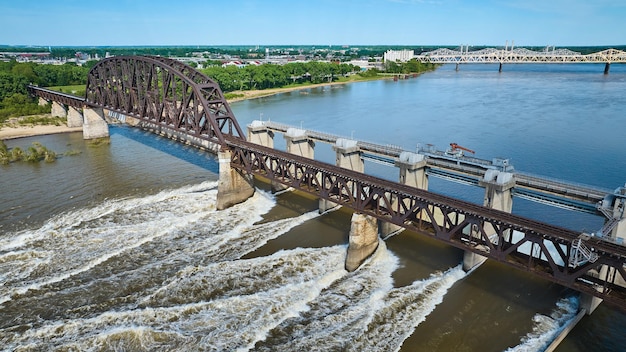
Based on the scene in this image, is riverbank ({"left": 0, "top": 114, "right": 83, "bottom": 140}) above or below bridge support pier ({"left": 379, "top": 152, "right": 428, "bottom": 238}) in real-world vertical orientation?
below

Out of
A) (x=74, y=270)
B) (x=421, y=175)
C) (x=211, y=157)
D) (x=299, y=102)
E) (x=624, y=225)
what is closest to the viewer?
(x=624, y=225)

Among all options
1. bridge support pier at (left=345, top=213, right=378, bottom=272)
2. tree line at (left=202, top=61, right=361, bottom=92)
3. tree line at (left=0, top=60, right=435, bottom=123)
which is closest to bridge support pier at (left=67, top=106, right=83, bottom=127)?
tree line at (left=0, top=60, right=435, bottom=123)

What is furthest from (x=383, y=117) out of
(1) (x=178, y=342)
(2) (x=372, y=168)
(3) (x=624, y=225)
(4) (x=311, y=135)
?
(1) (x=178, y=342)

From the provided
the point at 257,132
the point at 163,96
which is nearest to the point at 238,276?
the point at 257,132

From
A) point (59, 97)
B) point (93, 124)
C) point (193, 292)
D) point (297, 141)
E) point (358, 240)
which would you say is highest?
point (59, 97)

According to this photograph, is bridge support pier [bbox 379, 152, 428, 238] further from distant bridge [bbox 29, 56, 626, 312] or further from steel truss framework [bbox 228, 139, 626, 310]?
steel truss framework [bbox 228, 139, 626, 310]

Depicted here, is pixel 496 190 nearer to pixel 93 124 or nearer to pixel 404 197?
pixel 404 197

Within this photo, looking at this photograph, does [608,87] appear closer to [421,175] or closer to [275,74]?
[275,74]
